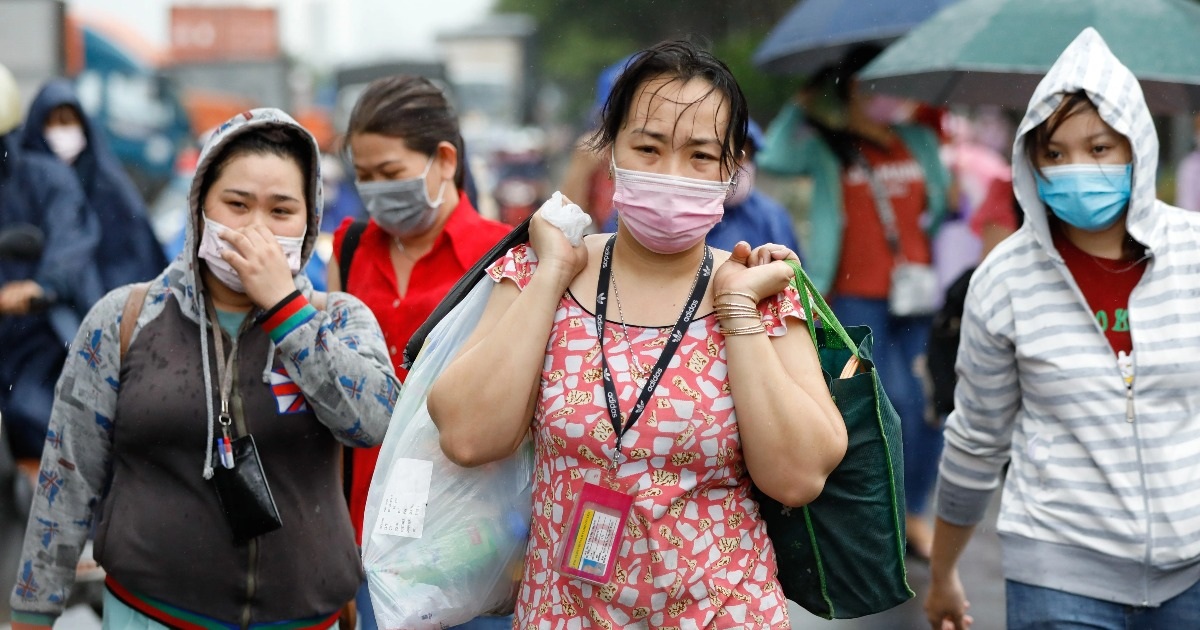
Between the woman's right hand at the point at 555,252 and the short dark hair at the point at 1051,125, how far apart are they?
1.37 meters

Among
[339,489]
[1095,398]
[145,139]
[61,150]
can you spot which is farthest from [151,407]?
[145,139]

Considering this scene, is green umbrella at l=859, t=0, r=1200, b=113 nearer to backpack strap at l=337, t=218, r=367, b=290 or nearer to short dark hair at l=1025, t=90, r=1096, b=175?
short dark hair at l=1025, t=90, r=1096, b=175

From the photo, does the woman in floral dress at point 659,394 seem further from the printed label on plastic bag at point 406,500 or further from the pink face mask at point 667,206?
the printed label on plastic bag at point 406,500

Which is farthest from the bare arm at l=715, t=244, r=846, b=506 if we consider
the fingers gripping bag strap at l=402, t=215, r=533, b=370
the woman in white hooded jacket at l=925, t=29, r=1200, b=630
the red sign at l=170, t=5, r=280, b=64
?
the red sign at l=170, t=5, r=280, b=64

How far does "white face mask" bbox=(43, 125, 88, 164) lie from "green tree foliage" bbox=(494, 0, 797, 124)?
9162 mm

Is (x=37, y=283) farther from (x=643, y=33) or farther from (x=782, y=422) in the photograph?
(x=643, y=33)

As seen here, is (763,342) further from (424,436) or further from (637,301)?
(424,436)

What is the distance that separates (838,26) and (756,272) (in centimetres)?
528

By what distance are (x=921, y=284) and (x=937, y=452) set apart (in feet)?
2.95

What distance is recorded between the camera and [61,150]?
762 cm

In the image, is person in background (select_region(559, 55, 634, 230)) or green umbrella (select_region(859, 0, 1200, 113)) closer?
green umbrella (select_region(859, 0, 1200, 113))

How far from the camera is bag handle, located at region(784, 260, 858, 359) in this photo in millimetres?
→ 3104

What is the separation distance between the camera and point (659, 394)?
296cm

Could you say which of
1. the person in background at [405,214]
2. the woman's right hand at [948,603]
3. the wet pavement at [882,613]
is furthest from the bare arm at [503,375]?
the wet pavement at [882,613]
